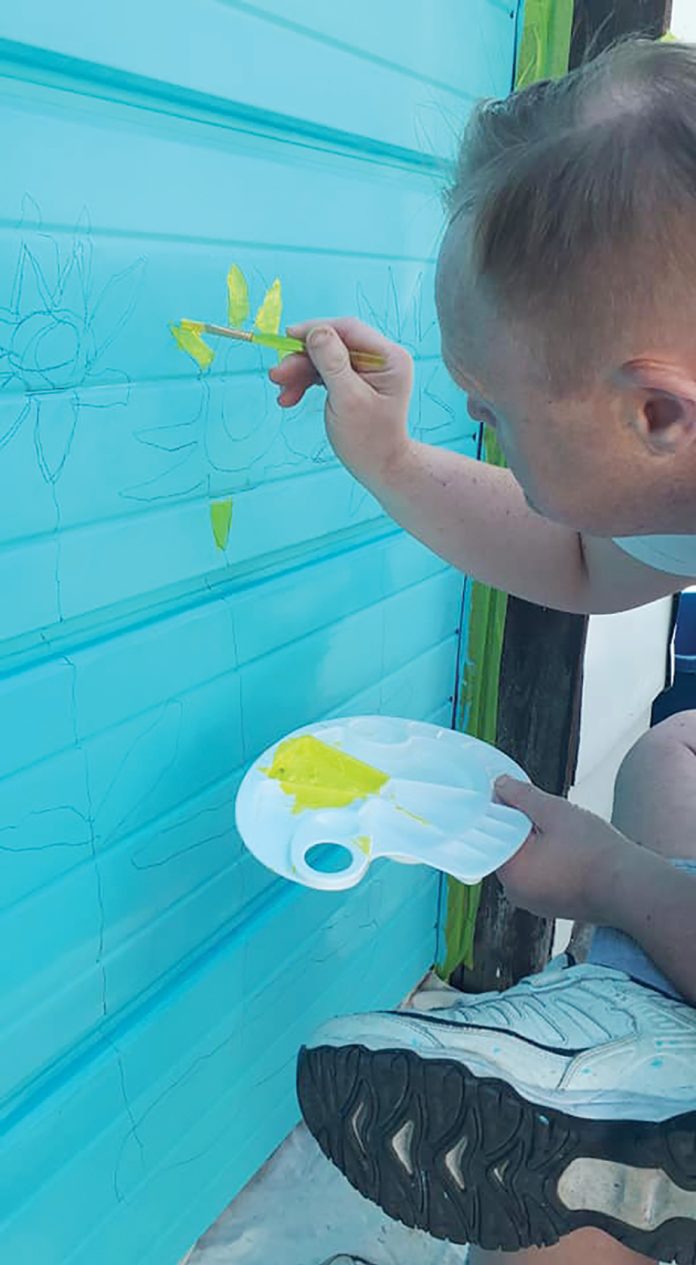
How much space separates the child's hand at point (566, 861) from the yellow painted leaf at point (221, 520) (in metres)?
0.34

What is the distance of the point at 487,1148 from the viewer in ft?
2.52

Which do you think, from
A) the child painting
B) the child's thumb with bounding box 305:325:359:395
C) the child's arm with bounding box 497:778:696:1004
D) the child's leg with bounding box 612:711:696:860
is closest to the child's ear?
the child painting

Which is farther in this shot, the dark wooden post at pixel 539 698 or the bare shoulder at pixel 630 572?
the dark wooden post at pixel 539 698

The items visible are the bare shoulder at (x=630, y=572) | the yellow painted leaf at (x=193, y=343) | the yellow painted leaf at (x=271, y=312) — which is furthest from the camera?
the bare shoulder at (x=630, y=572)

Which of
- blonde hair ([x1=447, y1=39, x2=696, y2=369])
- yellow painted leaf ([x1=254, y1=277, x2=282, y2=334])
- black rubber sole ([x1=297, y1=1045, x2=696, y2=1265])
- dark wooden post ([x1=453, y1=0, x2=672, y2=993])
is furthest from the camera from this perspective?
dark wooden post ([x1=453, y1=0, x2=672, y2=993])

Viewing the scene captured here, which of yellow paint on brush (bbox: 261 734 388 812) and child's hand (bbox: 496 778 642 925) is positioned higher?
yellow paint on brush (bbox: 261 734 388 812)

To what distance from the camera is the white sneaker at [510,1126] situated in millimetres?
766

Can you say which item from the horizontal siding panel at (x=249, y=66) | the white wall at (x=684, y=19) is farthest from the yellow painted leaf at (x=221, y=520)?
the white wall at (x=684, y=19)

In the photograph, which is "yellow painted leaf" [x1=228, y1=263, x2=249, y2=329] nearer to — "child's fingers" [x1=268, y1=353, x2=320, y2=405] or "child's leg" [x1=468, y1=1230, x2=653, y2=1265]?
"child's fingers" [x1=268, y1=353, x2=320, y2=405]

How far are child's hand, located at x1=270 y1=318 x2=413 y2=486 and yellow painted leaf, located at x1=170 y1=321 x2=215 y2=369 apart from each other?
0.06 metres

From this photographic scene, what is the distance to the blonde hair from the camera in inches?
25.2

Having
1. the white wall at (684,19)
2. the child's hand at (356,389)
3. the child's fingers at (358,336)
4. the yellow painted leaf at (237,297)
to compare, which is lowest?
the child's hand at (356,389)

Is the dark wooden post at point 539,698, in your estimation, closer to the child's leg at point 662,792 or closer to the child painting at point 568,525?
the child's leg at point 662,792

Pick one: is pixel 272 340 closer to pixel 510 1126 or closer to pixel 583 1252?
pixel 510 1126
